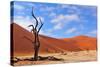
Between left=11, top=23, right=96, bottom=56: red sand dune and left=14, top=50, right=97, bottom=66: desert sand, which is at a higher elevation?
left=11, top=23, right=96, bottom=56: red sand dune

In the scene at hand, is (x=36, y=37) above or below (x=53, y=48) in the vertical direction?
above

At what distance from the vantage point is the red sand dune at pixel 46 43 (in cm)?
208

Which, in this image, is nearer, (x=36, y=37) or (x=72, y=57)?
(x=36, y=37)

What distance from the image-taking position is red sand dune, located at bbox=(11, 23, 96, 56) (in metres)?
2.08

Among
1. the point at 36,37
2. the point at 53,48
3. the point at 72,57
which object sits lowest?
the point at 72,57

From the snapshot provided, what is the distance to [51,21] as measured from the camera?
2219 millimetres

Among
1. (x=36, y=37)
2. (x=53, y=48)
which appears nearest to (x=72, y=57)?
(x=53, y=48)

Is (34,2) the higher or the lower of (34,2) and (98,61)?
the higher

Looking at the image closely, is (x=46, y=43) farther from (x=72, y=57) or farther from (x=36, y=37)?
(x=72, y=57)

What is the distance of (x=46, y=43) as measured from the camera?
2.20 metres

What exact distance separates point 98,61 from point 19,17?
42.1 inches

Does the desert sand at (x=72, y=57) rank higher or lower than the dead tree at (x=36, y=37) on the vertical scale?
lower
